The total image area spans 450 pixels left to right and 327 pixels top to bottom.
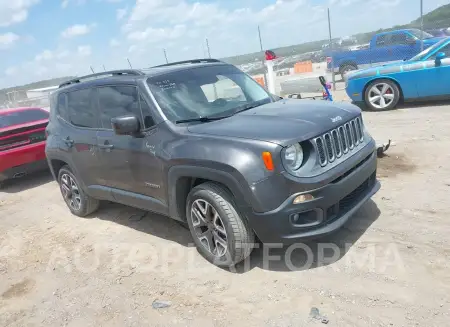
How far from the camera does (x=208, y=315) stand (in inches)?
Answer: 124

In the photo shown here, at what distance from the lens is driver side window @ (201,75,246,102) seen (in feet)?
14.1

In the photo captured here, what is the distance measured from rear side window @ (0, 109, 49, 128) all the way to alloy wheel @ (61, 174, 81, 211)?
3450mm

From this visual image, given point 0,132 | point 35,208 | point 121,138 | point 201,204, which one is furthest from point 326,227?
point 0,132

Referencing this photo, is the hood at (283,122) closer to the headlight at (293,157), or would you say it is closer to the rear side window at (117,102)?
the headlight at (293,157)

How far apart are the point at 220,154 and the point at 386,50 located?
1364 centimetres

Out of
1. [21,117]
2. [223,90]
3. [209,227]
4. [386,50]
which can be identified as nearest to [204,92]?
[223,90]

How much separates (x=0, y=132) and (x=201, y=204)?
217 inches

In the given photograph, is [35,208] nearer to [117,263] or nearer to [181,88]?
[117,263]

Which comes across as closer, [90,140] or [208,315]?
[208,315]

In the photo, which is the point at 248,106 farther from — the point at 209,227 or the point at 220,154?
the point at 209,227

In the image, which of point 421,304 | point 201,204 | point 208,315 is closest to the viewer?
point 421,304

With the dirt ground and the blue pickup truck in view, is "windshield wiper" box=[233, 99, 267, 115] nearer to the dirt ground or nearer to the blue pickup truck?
the dirt ground

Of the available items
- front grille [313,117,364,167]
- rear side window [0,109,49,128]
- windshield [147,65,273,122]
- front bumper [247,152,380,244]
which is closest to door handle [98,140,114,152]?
windshield [147,65,273,122]

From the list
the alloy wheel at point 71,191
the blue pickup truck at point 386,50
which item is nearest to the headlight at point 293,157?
the alloy wheel at point 71,191
